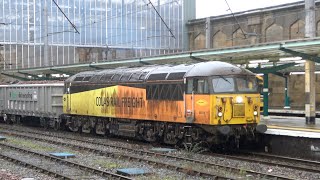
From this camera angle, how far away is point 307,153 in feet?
52.2

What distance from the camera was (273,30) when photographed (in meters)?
44.0

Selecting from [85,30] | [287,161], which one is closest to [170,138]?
[287,161]

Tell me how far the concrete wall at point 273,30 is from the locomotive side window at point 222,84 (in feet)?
61.2

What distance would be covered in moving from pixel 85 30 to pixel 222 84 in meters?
41.4

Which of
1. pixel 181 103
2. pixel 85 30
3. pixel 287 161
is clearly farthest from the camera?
pixel 85 30

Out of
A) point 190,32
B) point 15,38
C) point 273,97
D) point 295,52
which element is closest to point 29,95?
point 295,52

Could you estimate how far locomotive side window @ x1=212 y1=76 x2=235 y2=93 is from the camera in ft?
53.1

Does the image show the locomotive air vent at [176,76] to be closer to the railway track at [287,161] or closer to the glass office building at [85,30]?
the railway track at [287,161]

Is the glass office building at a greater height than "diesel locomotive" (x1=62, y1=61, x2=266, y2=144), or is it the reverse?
the glass office building

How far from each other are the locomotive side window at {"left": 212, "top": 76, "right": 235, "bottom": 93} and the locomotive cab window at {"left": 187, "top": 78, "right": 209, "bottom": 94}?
0.91 feet

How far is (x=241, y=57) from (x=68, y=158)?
9.15 metres

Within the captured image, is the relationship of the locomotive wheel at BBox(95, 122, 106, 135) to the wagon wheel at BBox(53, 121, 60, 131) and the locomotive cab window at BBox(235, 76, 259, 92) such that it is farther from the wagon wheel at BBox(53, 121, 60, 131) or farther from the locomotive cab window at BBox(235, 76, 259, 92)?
the locomotive cab window at BBox(235, 76, 259, 92)

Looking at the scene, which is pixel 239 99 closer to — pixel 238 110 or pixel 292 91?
pixel 238 110

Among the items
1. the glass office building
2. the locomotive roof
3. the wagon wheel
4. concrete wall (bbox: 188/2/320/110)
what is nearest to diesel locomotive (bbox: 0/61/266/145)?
the locomotive roof
